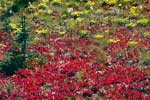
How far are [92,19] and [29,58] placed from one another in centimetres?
734

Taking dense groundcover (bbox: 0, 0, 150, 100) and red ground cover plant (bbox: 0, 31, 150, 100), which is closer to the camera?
red ground cover plant (bbox: 0, 31, 150, 100)

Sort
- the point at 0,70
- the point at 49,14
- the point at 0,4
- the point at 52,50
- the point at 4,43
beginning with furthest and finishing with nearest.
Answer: the point at 0,4, the point at 49,14, the point at 4,43, the point at 52,50, the point at 0,70

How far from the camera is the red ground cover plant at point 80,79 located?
18.3 meters

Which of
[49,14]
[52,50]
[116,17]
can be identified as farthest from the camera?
[49,14]

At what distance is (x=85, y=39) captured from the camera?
25.2 m

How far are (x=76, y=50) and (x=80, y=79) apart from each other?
4009 millimetres

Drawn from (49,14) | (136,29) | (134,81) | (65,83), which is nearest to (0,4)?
(49,14)

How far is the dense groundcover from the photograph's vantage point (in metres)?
18.9

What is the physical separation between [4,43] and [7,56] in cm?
345

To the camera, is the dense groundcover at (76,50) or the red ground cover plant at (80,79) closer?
the red ground cover plant at (80,79)

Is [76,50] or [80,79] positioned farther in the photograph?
[76,50]

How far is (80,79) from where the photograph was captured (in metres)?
20.0

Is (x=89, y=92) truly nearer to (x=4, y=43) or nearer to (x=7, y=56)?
(x=7, y=56)

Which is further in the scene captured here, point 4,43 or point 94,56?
point 4,43
